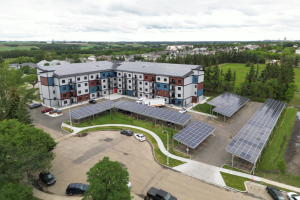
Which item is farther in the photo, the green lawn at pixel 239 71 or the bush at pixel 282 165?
the green lawn at pixel 239 71

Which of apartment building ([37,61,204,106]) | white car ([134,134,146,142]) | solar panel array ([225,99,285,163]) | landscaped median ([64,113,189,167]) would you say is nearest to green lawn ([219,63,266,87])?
apartment building ([37,61,204,106])

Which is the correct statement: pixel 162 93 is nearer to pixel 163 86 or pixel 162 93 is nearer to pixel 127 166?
pixel 163 86

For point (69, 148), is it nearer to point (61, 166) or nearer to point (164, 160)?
point (61, 166)

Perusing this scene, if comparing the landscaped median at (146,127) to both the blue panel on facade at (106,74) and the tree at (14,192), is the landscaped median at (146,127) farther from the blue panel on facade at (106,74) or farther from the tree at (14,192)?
the blue panel on facade at (106,74)

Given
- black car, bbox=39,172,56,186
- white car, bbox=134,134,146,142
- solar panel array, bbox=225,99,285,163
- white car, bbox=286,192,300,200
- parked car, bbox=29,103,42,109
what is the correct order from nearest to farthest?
white car, bbox=286,192,300,200 → black car, bbox=39,172,56,186 → solar panel array, bbox=225,99,285,163 → white car, bbox=134,134,146,142 → parked car, bbox=29,103,42,109

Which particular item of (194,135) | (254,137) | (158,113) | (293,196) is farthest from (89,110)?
(293,196)

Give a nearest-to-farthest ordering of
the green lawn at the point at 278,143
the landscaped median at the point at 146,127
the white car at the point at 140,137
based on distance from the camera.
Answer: the green lawn at the point at 278,143
the landscaped median at the point at 146,127
the white car at the point at 140,137

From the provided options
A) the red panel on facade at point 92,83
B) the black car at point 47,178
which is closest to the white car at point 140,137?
the black car at point 47,178

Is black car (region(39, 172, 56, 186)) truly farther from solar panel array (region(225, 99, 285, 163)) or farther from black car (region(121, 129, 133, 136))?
solar panel array (region(225, 99, 285, 163))
